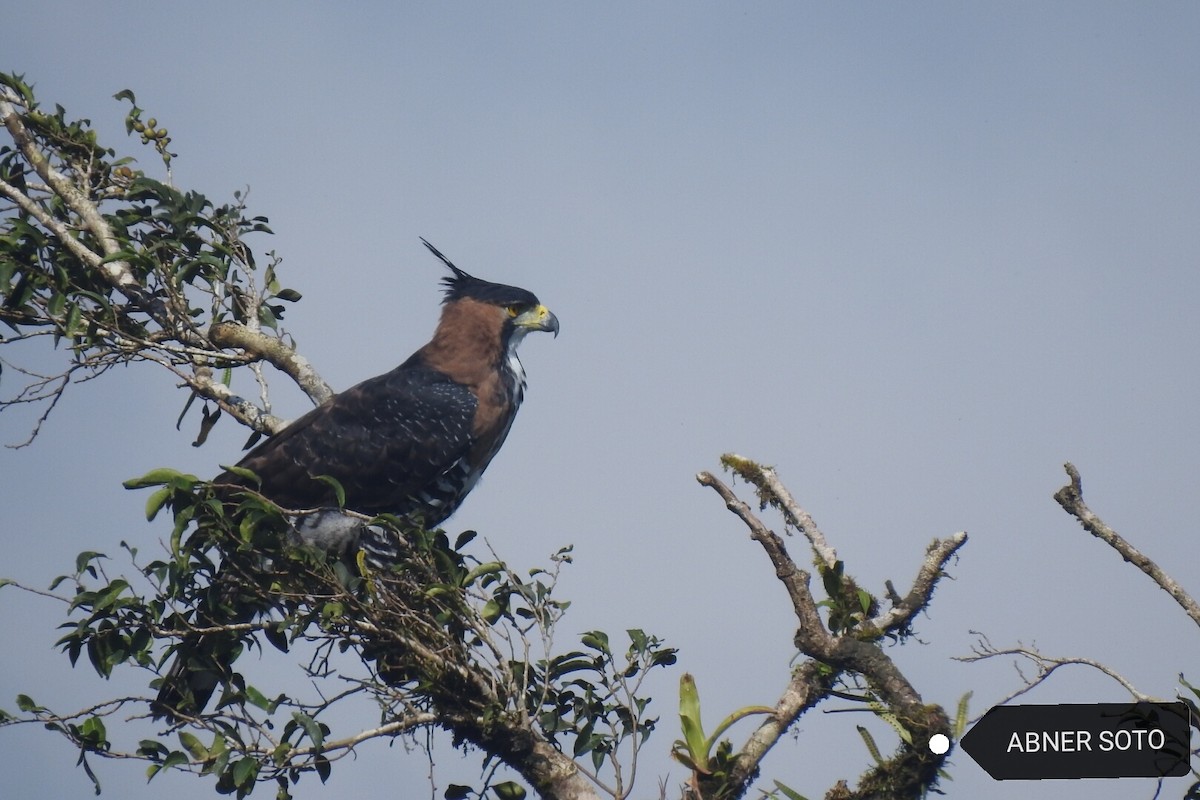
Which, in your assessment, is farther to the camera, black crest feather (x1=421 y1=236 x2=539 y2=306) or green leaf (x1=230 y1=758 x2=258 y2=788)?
black crest feather (x1=421 y1=236 x2=539 y2=306)

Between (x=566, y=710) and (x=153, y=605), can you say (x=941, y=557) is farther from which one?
(x=153, y=605)

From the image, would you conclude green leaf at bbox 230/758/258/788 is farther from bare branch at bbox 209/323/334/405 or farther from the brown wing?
bare branch at bbox 209/323/334/405

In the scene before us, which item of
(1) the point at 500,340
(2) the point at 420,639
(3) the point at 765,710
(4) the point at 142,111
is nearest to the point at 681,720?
(3) the point at 765,710

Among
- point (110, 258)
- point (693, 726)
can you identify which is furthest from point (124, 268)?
point (693, 726)

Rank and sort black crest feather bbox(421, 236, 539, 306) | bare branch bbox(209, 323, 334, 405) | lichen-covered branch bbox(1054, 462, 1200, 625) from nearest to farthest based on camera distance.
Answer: lichen-covered branch bbox(1054, 462, 1200, 625), bare branch bbox(209, 323, 334, 405), black crest feather bbox(421, 236, 539, 306)

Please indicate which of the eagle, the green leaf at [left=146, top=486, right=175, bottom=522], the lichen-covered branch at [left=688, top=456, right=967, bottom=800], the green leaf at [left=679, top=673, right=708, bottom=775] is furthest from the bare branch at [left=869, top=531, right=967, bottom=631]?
the green leaf at [left=146, top=486, right=175, bottom=522]

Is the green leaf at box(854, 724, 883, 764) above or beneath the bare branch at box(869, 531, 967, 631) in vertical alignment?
beneath

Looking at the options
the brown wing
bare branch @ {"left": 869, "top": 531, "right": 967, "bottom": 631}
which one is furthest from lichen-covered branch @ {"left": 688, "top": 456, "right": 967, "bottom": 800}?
the brown wing

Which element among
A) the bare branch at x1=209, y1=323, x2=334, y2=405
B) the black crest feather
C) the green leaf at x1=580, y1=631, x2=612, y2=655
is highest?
the black crest feather

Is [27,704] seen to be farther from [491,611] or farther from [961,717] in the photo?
[961,717]

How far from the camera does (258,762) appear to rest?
15.0 feet

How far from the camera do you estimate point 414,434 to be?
648cm

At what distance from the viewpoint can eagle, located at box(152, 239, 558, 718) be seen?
6156 millimetres

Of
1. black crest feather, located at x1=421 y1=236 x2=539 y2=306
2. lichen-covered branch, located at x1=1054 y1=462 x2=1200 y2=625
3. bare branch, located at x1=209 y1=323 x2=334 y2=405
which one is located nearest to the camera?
lichen-covered branch, located at x1=1054 y1=462 x2=1200 y2=625
